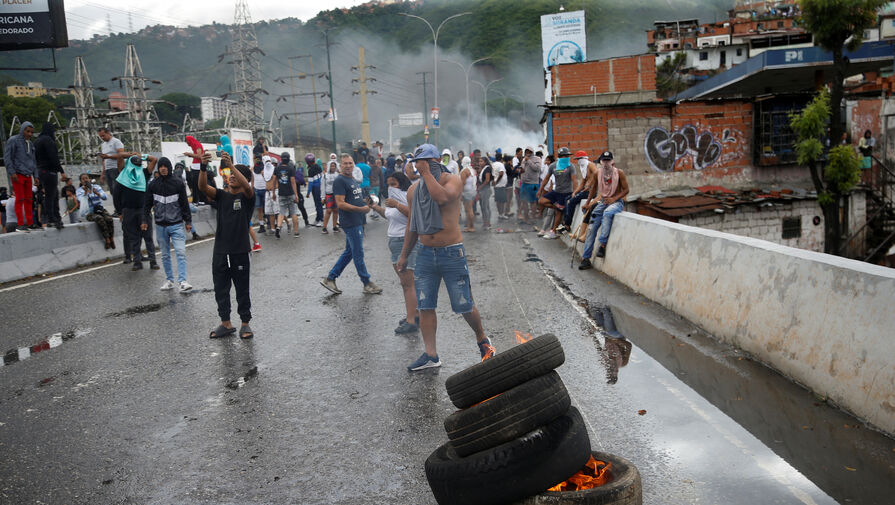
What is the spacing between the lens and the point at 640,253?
377 inches

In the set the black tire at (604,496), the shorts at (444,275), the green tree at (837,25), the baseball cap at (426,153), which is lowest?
the black tire at (604,496)

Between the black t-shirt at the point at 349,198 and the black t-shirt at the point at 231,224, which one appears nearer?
the black t-shirt at the point at 231,224

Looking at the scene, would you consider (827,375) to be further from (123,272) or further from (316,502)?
(123,272)

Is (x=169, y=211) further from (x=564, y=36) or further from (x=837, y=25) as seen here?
(x=564, y=36)

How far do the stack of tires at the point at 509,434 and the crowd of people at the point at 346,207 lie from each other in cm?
221

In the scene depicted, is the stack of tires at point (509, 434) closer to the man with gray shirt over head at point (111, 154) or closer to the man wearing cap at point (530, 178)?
the man with gray shirt over head at point (111, 154)

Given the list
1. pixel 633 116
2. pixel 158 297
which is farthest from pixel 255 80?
pixel 158 297

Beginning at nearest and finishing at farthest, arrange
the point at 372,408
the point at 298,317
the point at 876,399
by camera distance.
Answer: the point at 876,399 < the point at 372,408 < the point at 298,317

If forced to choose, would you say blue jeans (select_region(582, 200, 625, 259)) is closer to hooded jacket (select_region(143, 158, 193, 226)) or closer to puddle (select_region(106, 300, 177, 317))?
hooded jacket (select_region(143, 158, 193, 226))

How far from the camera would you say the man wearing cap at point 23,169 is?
12.3 metres

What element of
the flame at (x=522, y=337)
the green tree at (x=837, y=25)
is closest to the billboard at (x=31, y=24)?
the flame at (x=522, y=337)

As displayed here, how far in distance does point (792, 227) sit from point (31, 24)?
22178mm

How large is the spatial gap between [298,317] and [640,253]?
470cm

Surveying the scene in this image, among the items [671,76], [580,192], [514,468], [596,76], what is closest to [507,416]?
[514,468]
